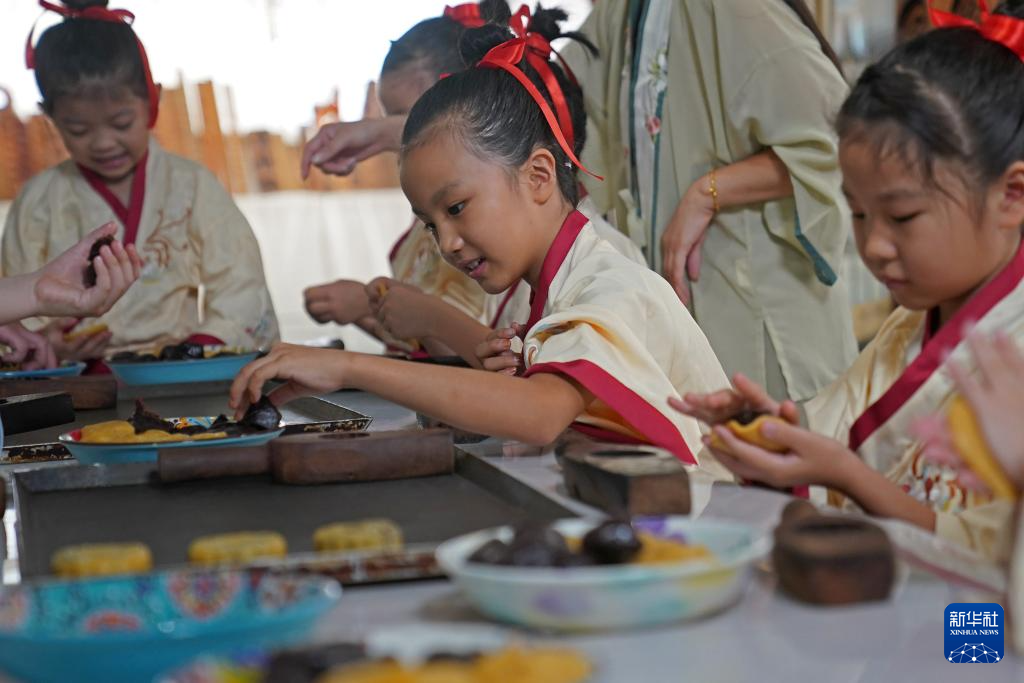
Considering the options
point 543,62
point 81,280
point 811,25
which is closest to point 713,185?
point 811,25

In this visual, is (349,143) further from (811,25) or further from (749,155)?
(811,25)

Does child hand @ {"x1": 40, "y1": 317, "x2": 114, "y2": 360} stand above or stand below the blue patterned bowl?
below

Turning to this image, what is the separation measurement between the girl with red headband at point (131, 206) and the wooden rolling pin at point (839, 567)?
2.11 metres

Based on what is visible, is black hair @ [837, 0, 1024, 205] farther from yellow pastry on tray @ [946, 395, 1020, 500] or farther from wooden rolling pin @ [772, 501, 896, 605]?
wooden rolling pin @ [772, 501, 896, 605]

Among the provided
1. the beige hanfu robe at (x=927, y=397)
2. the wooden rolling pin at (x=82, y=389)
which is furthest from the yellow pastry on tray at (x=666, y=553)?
the wooden rolling pin at (x=82, y=389)

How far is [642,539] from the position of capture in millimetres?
787

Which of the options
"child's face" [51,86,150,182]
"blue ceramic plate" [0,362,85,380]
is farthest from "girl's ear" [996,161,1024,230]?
"child's face" [51,86,150,182]

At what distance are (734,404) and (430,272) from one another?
174cm

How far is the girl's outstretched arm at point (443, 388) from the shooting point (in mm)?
1294

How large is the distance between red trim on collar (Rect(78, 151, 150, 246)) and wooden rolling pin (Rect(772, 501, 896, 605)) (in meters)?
2.32

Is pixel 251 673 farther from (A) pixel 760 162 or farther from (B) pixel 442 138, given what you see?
(A) pixel 760 162

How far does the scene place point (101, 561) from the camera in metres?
0.81

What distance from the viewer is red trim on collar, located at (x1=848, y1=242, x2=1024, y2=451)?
3.95ft

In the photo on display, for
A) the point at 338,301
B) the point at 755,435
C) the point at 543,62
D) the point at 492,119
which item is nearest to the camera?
the point at 755,435
